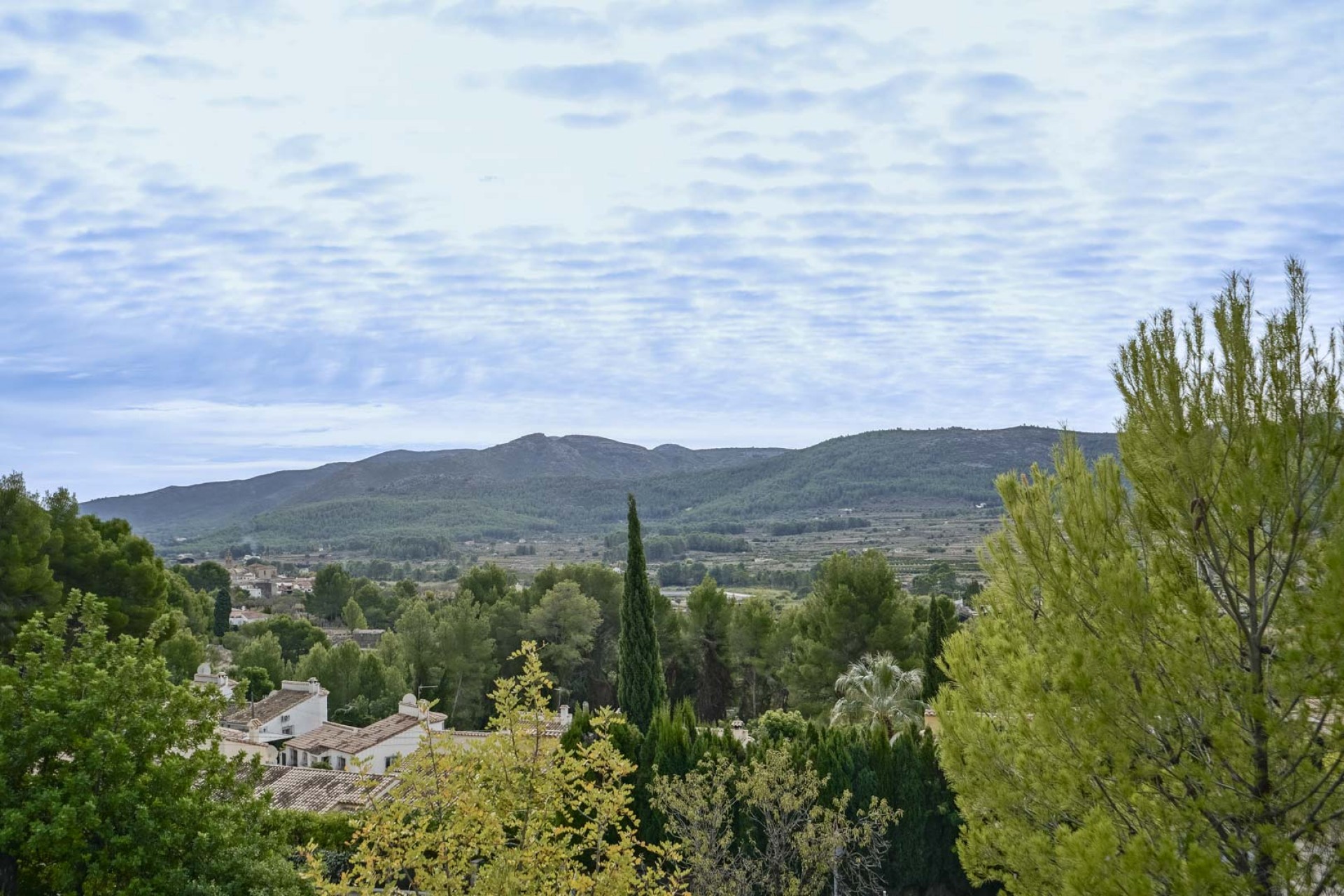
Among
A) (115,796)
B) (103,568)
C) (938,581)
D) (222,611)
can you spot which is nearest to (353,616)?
(222,611)

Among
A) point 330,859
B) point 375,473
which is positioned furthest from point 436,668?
point 375,473

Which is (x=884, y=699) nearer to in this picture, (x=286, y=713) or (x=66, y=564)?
(x=66, y=564)

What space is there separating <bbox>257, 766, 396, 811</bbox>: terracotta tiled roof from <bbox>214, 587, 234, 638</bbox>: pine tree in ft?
130

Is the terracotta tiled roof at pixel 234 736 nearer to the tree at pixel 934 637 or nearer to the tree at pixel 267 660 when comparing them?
the tree at pixel 267 660

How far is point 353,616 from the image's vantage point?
60.9 m

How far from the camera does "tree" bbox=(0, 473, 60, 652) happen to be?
20.0m

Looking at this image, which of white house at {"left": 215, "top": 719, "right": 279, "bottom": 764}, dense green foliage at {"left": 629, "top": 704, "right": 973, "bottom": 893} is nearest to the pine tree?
white house at {"left": 215, "top": 719, "right": 279, "bottom": 764}

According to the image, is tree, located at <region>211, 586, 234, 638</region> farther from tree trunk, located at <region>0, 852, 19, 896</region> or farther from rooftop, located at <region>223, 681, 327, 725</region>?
tree trunk, located at <region>0, 852, 19, 896</region>

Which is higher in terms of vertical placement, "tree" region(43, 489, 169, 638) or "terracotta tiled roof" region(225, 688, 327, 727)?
"tree" region(43, 489, 169, 638)

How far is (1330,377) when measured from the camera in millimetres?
5453

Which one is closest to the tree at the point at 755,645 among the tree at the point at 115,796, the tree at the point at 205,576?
the tree at the point at 115,796

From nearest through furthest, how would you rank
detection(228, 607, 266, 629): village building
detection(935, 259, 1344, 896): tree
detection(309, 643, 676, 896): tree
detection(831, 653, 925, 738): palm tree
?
detection(935, 259, 1344, 896): tree → detection(309, 643, 676, 896): tree → detection(831, 653, 925, 738): palm tree → detection(228, 607, 266, 629): village building

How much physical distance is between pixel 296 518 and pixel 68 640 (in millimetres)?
132690

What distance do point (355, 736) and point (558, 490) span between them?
119m
